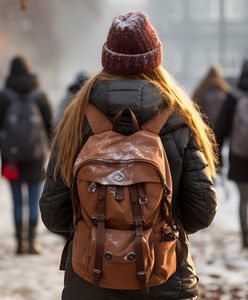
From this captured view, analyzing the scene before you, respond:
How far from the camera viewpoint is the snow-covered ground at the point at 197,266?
18.1 feet

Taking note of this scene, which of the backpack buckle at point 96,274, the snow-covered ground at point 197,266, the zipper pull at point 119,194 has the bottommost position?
the snow-covered ground at point 197,266

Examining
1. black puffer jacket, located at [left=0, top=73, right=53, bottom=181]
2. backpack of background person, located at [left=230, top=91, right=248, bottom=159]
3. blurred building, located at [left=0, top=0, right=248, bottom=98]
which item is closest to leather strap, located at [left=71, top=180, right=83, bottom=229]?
backpack of background person, located at [left=230, top=91, right=248, bottom=159]

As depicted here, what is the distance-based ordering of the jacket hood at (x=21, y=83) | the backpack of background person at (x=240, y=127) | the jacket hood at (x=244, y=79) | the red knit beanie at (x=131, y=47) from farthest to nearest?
1. the jacket hood at (x=21, y=83)
2. the jacket hood at (x=244, y=79)
3. the backpack of background person at (x=240, y=127)
4. the red knit beanie at (x=131, y=47)

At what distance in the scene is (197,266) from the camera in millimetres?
6312

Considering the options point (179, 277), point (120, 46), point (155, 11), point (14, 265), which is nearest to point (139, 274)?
point (179, 277)

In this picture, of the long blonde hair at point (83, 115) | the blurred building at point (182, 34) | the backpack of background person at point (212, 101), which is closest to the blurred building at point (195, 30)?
the blurred building at point (182, 34)

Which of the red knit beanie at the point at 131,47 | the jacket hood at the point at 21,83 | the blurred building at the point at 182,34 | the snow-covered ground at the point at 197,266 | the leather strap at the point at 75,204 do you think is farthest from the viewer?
→ the blurred building at the point at 182,34

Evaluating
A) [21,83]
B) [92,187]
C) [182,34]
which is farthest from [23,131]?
[182,34]

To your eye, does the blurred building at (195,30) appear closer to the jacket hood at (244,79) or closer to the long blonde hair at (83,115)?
the jacket hood at (244,79)

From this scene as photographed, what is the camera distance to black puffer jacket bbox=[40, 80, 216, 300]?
272 cm

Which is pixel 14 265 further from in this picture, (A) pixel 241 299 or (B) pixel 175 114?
(B) pixel 175 114

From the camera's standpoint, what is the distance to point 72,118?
9.28 feet

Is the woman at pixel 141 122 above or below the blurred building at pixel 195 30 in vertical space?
above

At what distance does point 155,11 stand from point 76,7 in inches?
748
